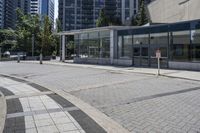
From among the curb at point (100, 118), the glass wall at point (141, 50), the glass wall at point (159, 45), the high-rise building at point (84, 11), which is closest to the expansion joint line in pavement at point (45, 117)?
the curb at point (100, 118)

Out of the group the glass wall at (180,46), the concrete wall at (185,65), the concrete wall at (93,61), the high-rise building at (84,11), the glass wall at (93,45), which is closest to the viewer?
the concrete wall at (185,65)

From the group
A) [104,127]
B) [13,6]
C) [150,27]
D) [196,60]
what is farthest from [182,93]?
[13,6]

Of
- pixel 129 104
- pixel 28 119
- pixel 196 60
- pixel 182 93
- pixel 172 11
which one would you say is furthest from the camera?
pixel 172 11

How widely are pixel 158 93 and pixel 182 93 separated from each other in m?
0.95

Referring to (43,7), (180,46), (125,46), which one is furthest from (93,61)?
(43,7)

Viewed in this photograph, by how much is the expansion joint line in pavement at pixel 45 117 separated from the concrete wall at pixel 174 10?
107 feet

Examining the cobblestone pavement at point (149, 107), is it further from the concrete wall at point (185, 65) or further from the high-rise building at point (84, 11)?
the high-rise building at point (84, 11)

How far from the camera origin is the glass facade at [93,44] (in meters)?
37.8

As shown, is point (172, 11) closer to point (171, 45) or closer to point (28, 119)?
point (171, 45)

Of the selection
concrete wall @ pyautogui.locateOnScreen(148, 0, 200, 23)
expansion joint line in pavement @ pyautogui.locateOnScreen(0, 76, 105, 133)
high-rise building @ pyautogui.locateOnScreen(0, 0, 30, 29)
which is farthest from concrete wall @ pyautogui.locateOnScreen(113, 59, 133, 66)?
high-rise building @ pyautogui.locateOnScreen(0, 0, 30, 29)

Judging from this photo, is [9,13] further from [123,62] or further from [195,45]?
[195,45]

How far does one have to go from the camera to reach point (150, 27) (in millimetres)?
30375

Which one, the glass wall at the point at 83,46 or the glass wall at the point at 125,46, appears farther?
the glass wall at the point at 83,46

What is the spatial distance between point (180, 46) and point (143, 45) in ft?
16.8
